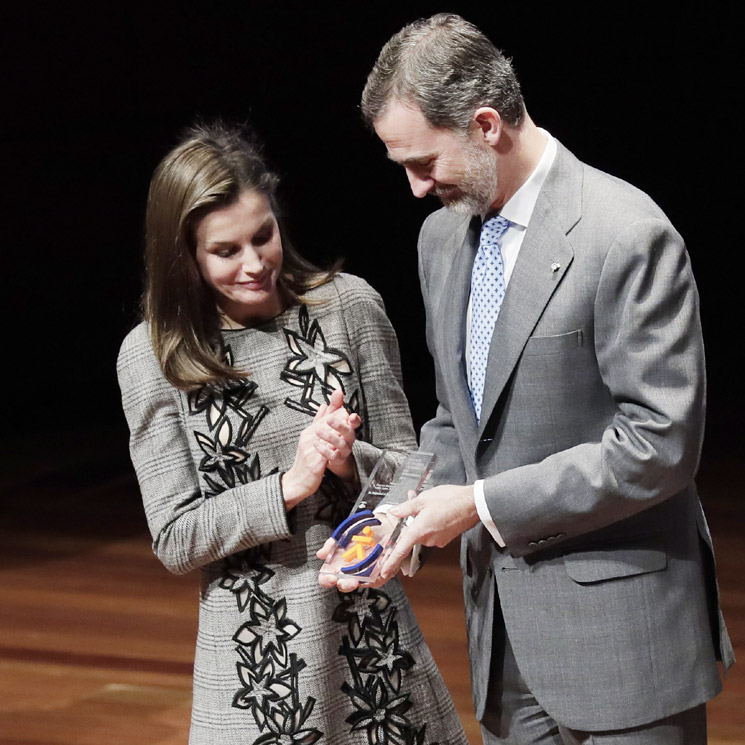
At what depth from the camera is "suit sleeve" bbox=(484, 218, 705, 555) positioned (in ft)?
4.99

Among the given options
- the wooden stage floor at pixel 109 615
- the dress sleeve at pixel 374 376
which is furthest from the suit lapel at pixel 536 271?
the wooden stage floor at pixel 109 615

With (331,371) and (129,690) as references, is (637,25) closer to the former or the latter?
(129,690)

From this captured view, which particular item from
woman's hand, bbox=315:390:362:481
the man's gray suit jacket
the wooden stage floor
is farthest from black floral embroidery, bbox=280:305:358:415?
the wooden stage floor

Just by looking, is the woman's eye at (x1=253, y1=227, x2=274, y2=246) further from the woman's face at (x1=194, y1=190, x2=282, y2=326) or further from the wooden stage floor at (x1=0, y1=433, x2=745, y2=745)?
the wooden stage floor at (x1=0, y1=433, x2=745, y2=745)

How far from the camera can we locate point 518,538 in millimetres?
1656

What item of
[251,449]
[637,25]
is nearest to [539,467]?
[251,449]

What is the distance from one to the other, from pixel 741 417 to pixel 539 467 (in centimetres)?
505

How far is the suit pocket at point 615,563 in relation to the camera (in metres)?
1.66

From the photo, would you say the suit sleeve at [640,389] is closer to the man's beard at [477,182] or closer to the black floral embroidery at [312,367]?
the man's beard at [477,182]

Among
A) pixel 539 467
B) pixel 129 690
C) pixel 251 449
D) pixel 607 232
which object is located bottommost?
pixel 129 690

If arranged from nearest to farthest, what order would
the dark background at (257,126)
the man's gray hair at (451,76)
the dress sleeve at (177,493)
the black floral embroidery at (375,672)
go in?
the man's gray hair at (451,76), the dress sleeve at (177,493), the black floral embroidery at (375,672), the dark background at (257,126)

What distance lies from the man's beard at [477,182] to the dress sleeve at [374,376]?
1.25 feet

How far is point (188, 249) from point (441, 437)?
1.77 ft

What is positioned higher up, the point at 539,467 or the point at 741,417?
the point at 539,467
